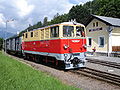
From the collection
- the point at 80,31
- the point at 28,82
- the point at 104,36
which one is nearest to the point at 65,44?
the point at 80,31

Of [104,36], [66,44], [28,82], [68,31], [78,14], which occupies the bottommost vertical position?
[28,82]

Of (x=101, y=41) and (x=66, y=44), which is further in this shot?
(x=101, y=41)

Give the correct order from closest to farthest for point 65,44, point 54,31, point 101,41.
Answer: point 65,44
point 54,31
point 101,41

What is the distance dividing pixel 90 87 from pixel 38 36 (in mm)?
7828

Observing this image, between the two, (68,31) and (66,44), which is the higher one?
(68,31)

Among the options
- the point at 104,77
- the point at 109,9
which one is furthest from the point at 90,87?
the point at 109,9

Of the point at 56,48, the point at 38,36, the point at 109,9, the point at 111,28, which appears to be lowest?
the point at 56,48

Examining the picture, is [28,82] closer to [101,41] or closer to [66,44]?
[66,44]

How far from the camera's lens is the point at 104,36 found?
21.4 metres

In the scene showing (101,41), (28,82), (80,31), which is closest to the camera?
(28,82)

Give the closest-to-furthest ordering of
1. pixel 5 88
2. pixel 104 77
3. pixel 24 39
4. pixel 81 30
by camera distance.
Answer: pixel 5 88
pixel 104 77
pixel 81 30
pixel 24 39

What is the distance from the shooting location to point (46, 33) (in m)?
12.4

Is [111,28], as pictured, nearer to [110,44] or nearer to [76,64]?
[110,44]

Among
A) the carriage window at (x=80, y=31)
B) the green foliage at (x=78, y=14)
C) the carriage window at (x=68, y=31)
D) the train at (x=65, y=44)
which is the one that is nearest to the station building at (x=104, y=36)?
the carriage window at (x=80, y=31)
